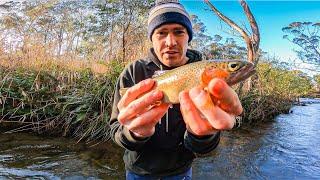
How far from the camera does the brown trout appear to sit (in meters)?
1.71

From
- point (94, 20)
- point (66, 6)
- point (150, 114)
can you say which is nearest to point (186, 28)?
point (150, 114)

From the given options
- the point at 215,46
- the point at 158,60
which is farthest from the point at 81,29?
the point at 158,60

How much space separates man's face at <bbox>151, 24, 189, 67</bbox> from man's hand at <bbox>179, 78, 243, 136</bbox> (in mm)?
710

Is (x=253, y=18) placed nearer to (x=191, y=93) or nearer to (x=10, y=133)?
(x=10, y=133)

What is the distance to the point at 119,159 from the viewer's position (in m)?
6.04

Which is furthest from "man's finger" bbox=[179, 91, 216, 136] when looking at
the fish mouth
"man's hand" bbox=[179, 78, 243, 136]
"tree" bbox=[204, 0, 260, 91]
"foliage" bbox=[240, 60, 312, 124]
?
"tree" bbox=[204, 0, 260, 91]

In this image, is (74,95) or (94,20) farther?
(94,20)

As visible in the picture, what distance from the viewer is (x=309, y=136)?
29.6 ft

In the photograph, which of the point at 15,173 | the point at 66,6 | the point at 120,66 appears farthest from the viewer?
the point at 66,6

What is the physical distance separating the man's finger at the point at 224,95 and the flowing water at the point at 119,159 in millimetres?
3881

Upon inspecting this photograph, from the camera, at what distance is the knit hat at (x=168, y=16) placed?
2.44m

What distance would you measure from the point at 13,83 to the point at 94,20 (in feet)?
22.8

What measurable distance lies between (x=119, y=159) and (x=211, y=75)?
→ 4.59 metres

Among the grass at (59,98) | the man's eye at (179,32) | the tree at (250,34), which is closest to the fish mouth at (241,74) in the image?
the man's eye at (179,32)
